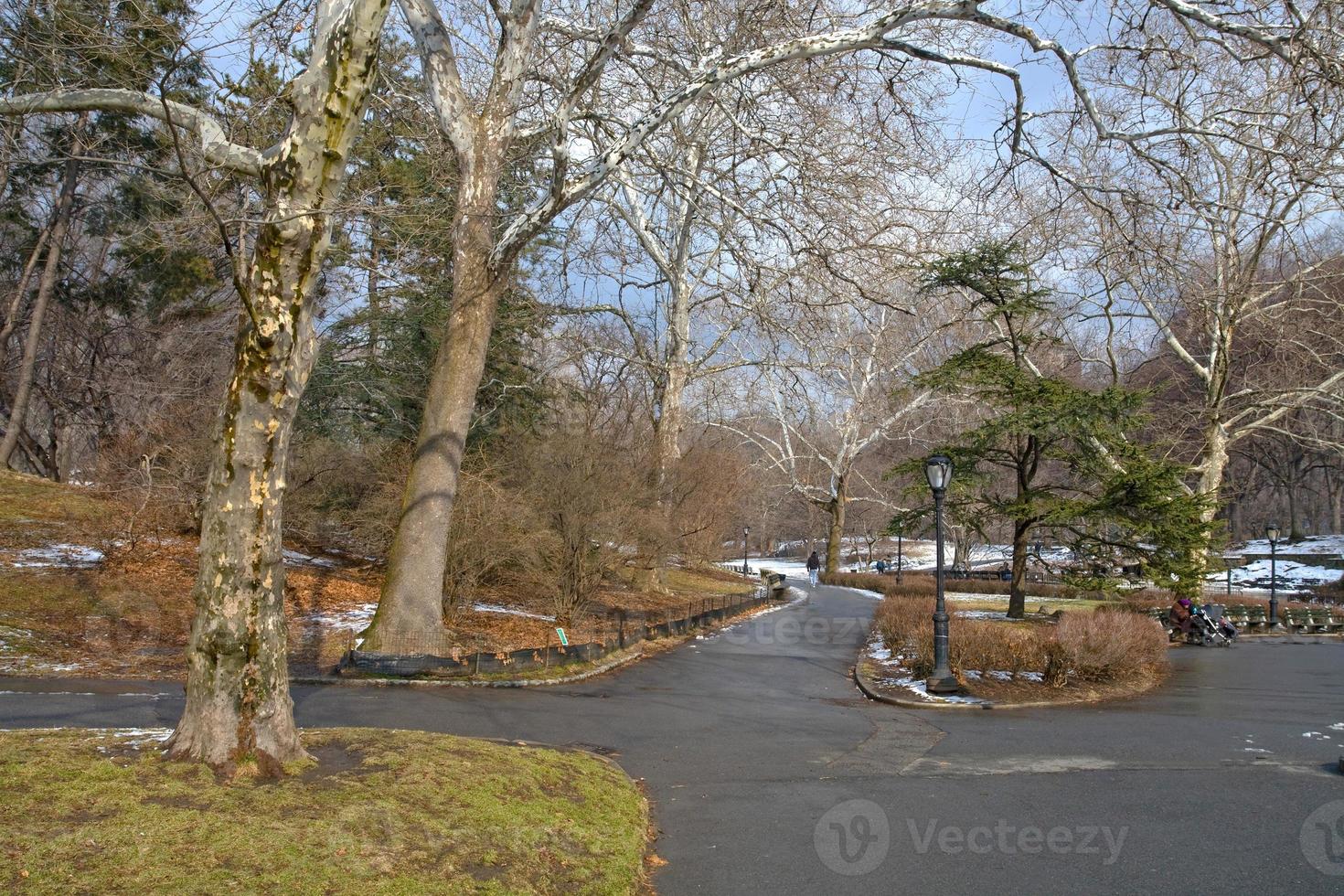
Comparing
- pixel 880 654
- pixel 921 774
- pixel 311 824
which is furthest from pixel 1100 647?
pixel 311 824

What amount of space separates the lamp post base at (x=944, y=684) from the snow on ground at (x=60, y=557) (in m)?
14.4

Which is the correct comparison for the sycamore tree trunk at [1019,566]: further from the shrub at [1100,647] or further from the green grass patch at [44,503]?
the green grass patch at [44,503]

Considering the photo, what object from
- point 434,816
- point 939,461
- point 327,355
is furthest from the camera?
point 327,355

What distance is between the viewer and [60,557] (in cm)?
1716

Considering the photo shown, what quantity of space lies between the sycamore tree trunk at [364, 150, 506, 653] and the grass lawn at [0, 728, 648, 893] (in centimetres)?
618

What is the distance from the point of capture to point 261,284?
5898 mm

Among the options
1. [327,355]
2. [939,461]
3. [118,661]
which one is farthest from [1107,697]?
[327,355]

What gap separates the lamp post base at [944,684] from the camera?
45.2 ft

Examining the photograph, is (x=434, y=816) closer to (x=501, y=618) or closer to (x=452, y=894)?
(x=452, y=894)

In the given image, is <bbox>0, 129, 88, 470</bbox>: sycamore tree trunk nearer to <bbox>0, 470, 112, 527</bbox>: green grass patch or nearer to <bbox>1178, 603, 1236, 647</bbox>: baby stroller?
<bbox>0, 470, 112, 527</bbox>: green grass patch

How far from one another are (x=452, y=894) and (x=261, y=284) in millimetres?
3755

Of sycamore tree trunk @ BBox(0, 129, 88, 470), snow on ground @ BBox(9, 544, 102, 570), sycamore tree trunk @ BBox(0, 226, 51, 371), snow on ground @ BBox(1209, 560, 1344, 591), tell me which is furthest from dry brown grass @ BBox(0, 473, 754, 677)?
snow on ground @ BBox(1209, 560, 1344, 591)

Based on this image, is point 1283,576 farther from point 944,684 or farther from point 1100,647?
point 944,684

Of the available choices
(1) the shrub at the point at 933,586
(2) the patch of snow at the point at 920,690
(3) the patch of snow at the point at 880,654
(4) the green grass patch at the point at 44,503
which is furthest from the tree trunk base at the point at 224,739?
(1) the shrub at the point at 933,586
